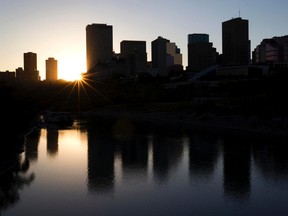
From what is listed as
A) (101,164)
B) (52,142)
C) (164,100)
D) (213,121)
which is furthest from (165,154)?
(164,100)

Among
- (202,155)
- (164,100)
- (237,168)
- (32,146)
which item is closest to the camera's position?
(237,168)

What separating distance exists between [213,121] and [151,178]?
39.3 metres

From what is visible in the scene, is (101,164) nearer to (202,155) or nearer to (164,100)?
(202,155)

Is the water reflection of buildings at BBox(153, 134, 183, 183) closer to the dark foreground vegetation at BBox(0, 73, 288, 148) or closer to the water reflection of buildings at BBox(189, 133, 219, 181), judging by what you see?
the water reflection of buildings at BBox(189, 133, 219, 181)

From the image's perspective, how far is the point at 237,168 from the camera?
118 feet

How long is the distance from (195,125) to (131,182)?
4241 centimetres

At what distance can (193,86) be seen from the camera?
128000 mm

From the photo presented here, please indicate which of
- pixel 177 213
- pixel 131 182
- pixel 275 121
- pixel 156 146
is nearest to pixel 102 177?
pixel 131 182

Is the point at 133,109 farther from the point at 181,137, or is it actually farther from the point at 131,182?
the point at 131,182

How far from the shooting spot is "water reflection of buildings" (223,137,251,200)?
1113 inches

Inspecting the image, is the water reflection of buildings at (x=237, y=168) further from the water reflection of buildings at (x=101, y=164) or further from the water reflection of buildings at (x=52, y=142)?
the water reflection of buildings at (x=52, y=142)

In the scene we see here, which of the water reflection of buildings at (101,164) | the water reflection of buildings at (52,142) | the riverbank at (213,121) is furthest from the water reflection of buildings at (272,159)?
the water reflection of buildings at (52,142)

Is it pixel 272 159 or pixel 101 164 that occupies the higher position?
pixel 272 159

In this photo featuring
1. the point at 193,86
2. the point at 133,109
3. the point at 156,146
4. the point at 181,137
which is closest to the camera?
the point at 156,146
